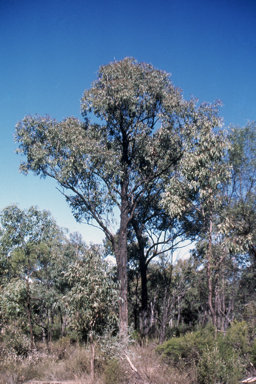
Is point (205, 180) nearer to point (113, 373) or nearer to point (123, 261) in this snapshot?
point (123, 261)

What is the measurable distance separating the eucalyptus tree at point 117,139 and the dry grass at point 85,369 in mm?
3765

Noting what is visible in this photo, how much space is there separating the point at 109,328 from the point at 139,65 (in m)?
10.8

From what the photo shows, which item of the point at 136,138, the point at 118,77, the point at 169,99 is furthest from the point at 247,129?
the point at 118,77

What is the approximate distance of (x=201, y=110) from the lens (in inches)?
469

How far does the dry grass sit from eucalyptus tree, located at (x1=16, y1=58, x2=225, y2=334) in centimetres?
377

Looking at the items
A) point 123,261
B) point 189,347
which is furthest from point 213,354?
point 123,261

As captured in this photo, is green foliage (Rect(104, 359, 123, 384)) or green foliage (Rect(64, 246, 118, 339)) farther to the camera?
green foliage (Rect(64, 246, 118, 339))

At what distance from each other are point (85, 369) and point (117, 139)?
9.41 metres

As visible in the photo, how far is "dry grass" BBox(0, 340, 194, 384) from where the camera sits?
6.10 meters

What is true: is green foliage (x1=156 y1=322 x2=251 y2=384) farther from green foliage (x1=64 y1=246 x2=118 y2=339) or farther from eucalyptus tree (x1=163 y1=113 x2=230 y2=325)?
eucalyptus tree (x1=163 y1=113 x2=230 y2=325)

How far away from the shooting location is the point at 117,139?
13.5 m

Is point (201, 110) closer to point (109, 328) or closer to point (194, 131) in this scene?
point (194, 131)

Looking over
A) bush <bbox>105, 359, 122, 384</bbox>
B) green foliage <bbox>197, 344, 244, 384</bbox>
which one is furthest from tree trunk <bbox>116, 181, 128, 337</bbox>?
green foliage <bbox>197, 344, 244, 384</bbox>

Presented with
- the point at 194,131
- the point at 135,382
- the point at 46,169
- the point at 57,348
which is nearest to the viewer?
the point at 135,382
